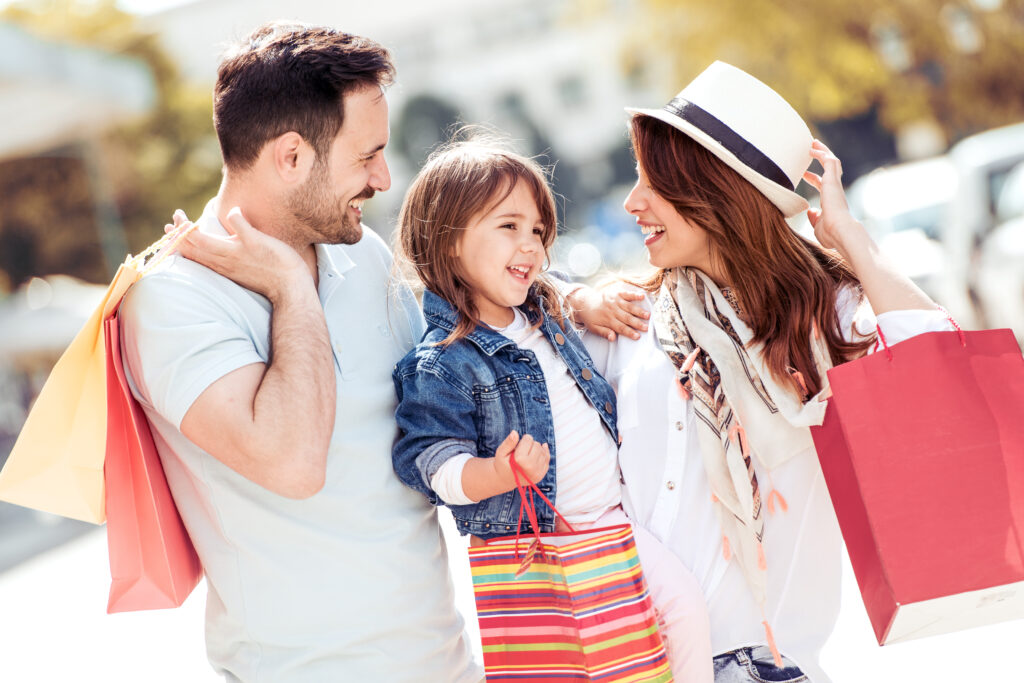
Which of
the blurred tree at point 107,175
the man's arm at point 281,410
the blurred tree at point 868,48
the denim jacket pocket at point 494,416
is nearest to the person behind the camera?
the man's arm at point 281,410

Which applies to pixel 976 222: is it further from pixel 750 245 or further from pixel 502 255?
pixel 502 255

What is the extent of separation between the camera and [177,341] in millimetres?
2164

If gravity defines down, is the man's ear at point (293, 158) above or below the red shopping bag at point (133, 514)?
above

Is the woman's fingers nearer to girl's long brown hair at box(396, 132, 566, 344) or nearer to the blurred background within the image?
girl's long brown hair at box(396, 132, 566, 344)

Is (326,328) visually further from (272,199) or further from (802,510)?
(802,510)

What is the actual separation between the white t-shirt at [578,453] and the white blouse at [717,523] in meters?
0.05

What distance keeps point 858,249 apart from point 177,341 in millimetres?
1645

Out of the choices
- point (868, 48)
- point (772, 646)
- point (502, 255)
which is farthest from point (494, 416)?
point (868, 48)

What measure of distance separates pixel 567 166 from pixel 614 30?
733 centimetres

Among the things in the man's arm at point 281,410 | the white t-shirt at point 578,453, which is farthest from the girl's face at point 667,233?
the man's arm at point 281,410

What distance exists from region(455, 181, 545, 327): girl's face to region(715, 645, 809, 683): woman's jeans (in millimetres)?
1016

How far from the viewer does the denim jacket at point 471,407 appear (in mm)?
2357

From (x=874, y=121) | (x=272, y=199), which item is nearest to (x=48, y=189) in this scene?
→ (x=874, y=121)

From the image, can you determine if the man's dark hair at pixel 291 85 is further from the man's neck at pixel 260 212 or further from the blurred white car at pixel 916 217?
the blurred white car at pixel 916 217
